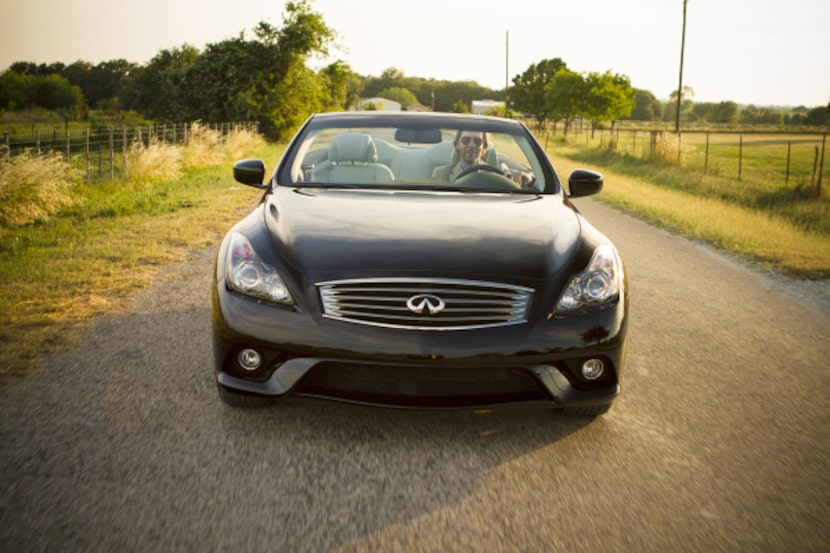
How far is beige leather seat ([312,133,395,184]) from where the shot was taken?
4168 mm

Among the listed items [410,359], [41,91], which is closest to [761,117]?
[41,91]

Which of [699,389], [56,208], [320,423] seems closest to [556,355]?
[320,423]

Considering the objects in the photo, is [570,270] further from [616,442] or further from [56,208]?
[56,208]

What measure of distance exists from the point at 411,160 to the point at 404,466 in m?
2.37

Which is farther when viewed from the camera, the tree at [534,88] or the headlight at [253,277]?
the tree at [534,88]

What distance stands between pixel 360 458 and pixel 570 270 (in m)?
1.23

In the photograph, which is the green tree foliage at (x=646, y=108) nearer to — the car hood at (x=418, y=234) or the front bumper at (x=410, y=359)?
the car hood at (x=418, y=234)

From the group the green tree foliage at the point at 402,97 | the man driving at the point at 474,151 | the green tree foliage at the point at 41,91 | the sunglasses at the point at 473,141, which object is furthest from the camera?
the green tree foliage at the point at 402,97

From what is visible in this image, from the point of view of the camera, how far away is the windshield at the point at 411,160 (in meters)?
4.16

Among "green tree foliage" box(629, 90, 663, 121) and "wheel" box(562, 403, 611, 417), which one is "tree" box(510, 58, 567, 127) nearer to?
"green tree foliage" box(629, 90, 663, 121)

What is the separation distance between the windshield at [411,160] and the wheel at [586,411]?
4.90 feet

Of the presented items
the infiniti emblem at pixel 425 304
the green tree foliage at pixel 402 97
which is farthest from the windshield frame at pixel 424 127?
the green tree foliage at pixel 402 97

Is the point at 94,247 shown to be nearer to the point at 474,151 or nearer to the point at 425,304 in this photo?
the point at 474,151

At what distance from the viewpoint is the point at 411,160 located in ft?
14.8
